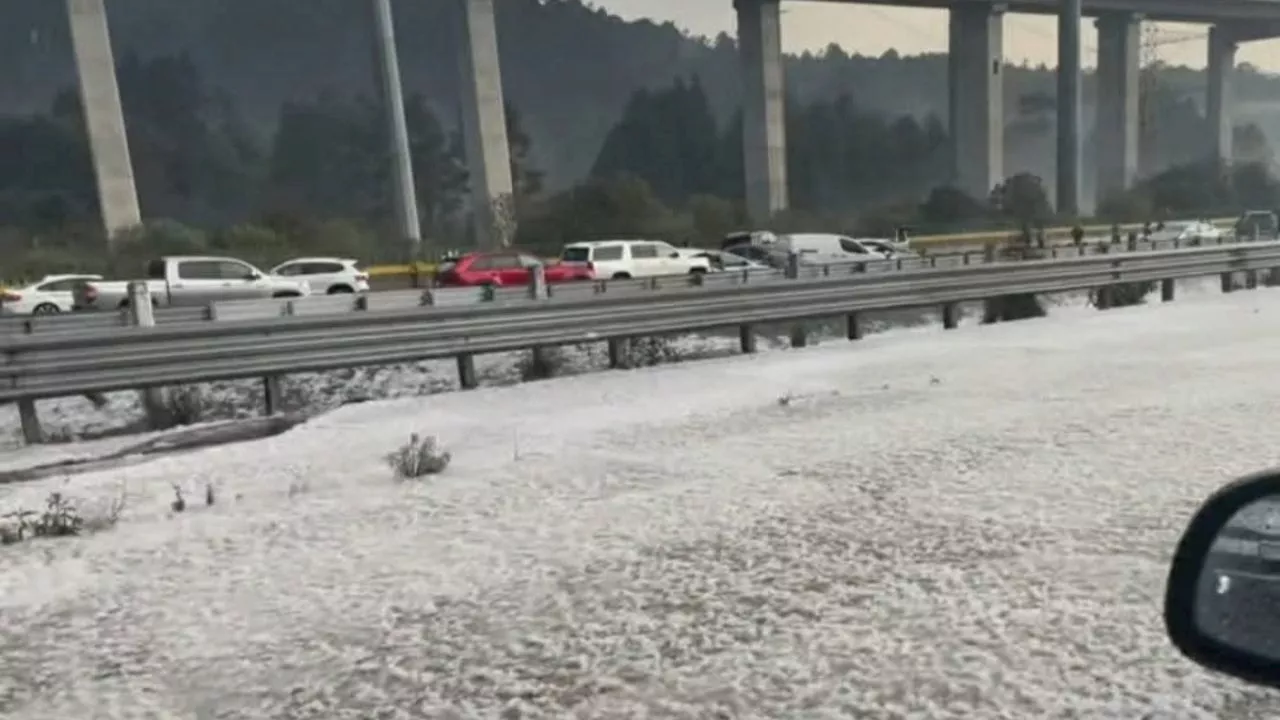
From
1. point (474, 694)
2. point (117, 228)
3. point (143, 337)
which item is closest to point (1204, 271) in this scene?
point (143, 337)

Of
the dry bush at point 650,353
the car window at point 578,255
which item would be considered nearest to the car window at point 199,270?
the car window at point 578,255

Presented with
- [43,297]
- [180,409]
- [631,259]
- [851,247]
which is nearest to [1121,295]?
[180,409]

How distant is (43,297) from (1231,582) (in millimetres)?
28235

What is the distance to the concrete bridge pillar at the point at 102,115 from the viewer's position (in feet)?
140

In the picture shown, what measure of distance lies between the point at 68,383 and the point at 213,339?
1.11m

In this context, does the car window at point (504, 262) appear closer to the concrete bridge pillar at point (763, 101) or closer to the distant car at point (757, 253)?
the distant car at point (757, 253)

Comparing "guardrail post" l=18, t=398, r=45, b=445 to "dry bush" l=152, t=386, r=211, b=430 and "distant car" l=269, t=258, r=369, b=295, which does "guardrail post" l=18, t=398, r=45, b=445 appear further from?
"distant car" l=269, t=258, r=369, b=295

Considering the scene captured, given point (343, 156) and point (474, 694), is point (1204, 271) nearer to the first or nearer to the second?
point (474, 694)

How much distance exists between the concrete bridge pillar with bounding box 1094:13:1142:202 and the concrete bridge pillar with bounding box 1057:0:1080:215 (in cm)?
1769

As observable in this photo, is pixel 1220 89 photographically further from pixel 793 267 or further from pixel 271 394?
pixel 271 394

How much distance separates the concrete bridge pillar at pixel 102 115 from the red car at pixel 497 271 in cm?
2166

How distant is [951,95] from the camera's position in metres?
71.6

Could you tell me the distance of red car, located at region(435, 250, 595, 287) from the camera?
2731 centimetres

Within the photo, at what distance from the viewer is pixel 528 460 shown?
21.6 feet
